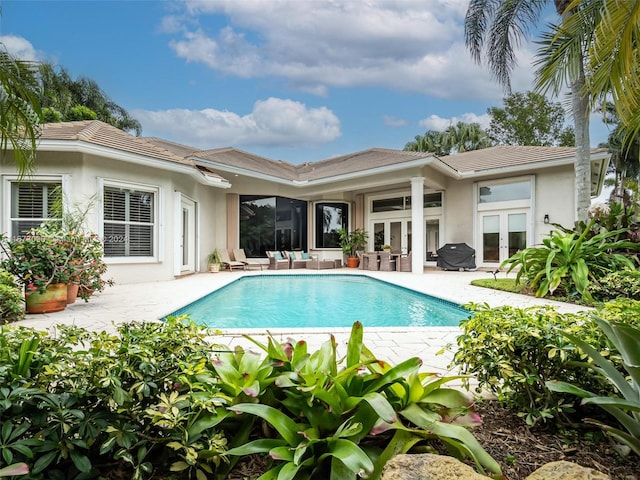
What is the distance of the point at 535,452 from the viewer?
1771 mm

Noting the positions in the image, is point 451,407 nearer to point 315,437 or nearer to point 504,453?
point 504,453

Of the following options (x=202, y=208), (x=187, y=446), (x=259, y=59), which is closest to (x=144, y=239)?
(x=202, y=208)

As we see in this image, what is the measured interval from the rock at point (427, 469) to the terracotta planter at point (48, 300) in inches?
249

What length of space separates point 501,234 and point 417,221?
358cm

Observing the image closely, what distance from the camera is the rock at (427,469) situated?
1.25 m

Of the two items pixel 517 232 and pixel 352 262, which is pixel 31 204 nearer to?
pixel 352 262

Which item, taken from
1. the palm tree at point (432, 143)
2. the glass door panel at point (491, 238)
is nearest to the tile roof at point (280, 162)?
the glass door panel at point (491, 238)

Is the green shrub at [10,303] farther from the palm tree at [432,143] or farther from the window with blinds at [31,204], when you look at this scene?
the palm tree at [432,143]

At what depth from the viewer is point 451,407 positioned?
179 cm

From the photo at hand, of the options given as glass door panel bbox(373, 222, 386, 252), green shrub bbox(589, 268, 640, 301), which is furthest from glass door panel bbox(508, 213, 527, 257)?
green shrub bbox(589, 268, 640, 301)

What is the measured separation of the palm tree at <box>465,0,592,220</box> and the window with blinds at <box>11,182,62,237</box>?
39.5 ft

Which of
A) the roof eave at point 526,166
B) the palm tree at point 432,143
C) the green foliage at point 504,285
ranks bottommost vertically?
the green foliage at point 504,285

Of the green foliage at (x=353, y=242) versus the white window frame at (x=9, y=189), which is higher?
the white window frame at (x=9, y=189)

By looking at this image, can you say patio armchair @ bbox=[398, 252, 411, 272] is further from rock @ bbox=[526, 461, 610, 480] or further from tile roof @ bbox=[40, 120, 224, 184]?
rock @ bbox=[526, 461, 610, 480]
